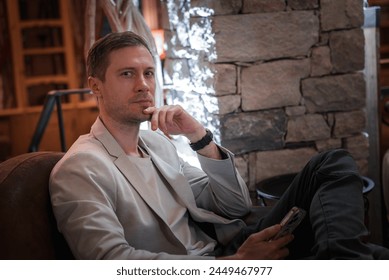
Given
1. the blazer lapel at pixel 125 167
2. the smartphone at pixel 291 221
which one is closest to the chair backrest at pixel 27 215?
the blazer lapel at pixel 125 167

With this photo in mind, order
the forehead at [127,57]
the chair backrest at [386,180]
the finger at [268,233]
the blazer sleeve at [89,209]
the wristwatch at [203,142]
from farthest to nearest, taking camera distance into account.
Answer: the chair backrest at [386,180]
the wristwatch at [203,142]
the forehead at [127,57]
the finger at [268,233]
the blazer sleeve at [89,209]

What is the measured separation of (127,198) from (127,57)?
386 mm

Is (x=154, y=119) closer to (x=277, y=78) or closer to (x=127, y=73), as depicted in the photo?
(x=127, y=73)

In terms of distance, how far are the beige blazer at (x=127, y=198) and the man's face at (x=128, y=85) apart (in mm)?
72

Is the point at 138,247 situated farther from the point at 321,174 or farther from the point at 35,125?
the point at 35,125

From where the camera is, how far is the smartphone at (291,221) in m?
1.34

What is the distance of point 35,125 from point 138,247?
4.28 feet

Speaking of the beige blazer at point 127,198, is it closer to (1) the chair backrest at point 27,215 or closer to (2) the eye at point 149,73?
(1) the chair backrest at point 27,215

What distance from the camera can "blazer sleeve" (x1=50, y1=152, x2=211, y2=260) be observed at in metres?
1.15

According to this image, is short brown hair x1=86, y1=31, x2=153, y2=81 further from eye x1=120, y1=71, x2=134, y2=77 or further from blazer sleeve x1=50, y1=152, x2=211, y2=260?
blazer sleeve x1=50, y1=152, x2=211, y2=260

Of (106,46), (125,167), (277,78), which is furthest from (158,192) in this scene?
(277,78)

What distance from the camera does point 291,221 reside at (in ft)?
4.42
